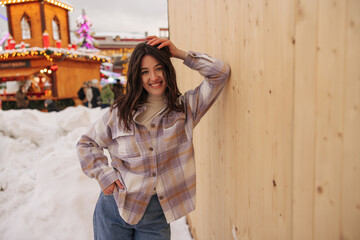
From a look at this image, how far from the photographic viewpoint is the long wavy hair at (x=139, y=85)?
170 cm

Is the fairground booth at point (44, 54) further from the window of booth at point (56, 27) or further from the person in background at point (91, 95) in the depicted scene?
the person in background at point (91, 95)

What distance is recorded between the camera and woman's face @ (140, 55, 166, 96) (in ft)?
5.62

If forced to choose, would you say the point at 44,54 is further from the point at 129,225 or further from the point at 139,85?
the point at 129,225

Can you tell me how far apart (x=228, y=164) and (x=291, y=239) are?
778 millimetres

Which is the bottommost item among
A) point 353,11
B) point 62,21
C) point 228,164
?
point 228,164

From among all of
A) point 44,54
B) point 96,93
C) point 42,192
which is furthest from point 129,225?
point 44,54

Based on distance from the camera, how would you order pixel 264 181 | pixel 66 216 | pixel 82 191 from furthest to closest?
pixel 82 191 < pixel 66 216 < pixel 264 181

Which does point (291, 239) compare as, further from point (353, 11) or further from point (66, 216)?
point (66, 216)

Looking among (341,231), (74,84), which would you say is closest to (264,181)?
(341,231)

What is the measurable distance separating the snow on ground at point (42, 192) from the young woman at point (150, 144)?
1.54 meters

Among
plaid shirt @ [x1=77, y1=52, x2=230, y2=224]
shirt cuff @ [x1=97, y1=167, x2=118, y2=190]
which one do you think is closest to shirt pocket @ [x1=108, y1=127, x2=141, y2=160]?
plaid shirt @ [x1=77, y1=52, x2=230, y2=224]

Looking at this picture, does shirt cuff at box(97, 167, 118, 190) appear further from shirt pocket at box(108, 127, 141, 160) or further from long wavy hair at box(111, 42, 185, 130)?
long wavy hair at box(111, 42, 185, 130)

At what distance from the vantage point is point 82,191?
3758 millimetres

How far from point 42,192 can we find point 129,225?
263 centimetres
